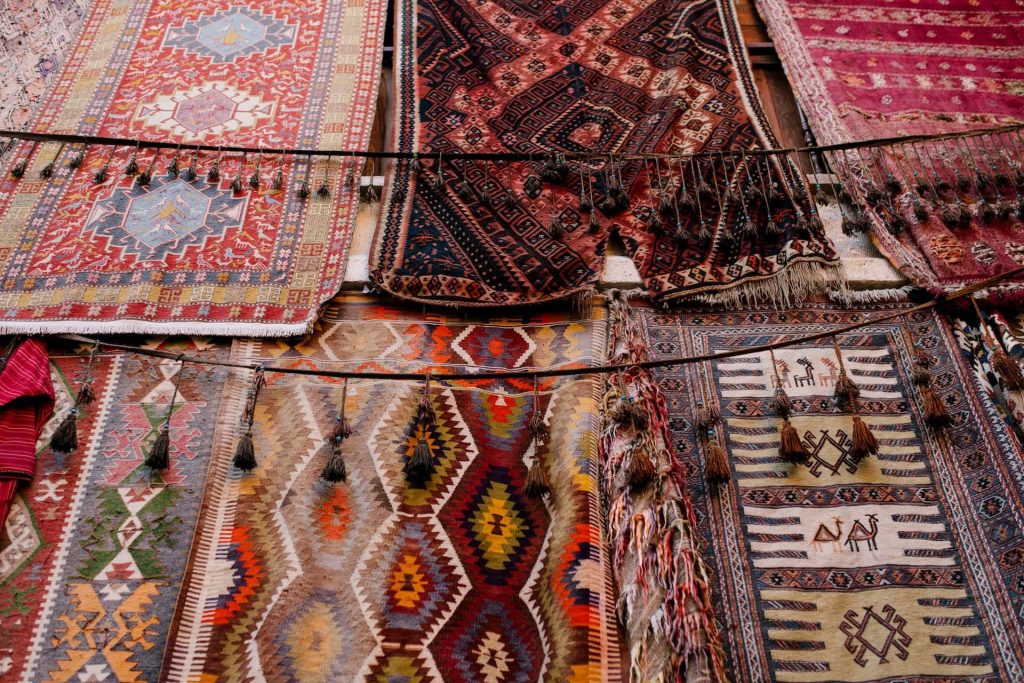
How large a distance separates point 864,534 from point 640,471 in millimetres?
765

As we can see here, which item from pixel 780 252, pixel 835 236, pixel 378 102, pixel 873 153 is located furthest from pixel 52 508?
pixel 873 153

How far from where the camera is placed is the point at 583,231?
3578 millimetres

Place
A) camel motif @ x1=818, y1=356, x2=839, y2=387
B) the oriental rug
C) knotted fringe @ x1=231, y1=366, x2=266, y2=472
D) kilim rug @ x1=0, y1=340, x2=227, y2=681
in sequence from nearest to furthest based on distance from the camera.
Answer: kilim rug @ x1=0, y1=340, x2=227, y2=681 < knotted fringe @ x1=231, y1=366, x2=266, y2=472 < camel motif @ x1=818, y1=356, x2=839, y2=387 < the oriental rug

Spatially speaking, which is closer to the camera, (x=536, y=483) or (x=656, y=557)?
(x=656, y=557)

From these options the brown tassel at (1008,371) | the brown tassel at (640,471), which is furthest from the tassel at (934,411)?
the brown tassel at (640,471)

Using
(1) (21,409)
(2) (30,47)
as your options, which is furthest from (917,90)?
Result: (2) (30,47)

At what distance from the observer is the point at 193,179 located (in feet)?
12.3

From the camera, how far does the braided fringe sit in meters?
2.50

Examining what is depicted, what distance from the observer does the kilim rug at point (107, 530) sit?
2.63 metres

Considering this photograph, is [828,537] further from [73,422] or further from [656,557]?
[73,422]

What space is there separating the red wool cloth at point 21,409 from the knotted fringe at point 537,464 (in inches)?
61.0

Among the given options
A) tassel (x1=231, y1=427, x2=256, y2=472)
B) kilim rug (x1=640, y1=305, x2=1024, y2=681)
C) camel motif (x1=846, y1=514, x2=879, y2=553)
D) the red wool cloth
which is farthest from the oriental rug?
camel motif (x1=846, y1=514, x2=879, y2=553)

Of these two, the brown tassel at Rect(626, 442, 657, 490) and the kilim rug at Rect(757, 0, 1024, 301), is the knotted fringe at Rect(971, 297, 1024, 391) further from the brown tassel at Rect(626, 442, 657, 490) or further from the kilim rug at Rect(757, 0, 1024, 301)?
the brown tassel at Rect(626, 442, 657, 490)

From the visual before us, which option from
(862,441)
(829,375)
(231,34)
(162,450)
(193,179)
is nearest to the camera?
(162,450)
